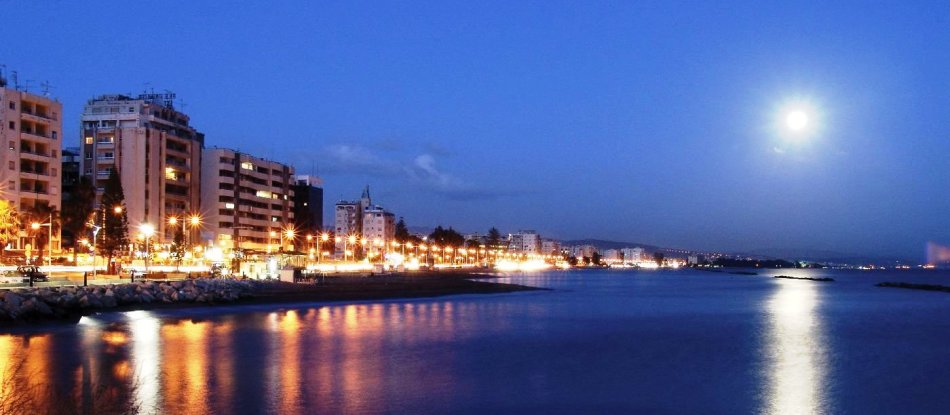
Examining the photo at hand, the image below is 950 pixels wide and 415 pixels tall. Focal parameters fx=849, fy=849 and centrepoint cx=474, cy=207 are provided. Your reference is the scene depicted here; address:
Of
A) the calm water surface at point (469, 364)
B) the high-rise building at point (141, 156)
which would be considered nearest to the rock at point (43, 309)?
the calm water surface at point (469, 364)

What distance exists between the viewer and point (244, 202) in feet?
427

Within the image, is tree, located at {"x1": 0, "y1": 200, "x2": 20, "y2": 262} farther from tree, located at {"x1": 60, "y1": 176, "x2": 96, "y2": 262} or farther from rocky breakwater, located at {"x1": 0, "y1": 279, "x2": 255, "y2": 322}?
rocky breakwater, located at {"x1": 0, "y1": 279, "x2": 255, "y2": 322}

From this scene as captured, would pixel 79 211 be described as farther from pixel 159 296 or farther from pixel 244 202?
pixel 244 202

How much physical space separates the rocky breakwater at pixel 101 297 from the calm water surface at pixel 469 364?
1825 mm

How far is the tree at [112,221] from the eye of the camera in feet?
266

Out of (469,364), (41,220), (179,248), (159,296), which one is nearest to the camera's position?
(469,364)

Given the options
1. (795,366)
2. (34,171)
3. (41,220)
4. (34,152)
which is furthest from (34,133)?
(795,366)

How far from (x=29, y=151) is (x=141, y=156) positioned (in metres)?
21.9

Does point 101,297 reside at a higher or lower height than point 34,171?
lower

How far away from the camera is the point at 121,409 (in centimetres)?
1656

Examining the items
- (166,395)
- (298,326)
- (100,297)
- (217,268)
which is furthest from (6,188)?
(166,395)

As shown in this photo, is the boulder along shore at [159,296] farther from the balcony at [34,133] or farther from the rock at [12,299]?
the balcony at [34,133]

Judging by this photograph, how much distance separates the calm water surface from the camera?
18844 millimetres

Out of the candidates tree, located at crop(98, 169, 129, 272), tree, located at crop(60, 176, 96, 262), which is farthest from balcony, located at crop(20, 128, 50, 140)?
tree, located at crop(98, 169, 129, 272)
